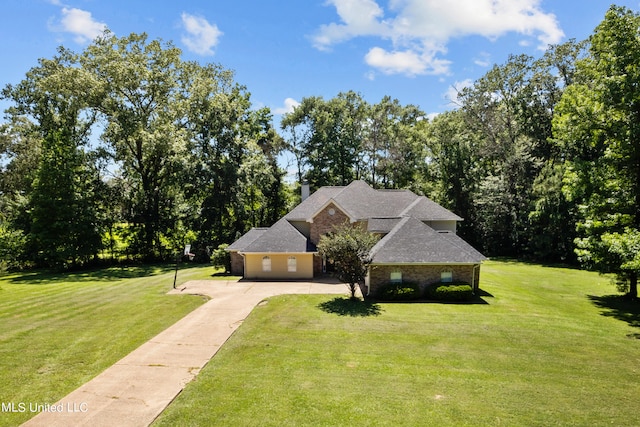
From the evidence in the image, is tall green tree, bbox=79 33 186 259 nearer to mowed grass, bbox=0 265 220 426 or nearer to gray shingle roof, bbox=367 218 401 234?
mowed grass, bbox=0 265 220 426

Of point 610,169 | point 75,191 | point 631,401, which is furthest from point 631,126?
point 75,191

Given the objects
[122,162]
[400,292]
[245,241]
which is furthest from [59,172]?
[400,292]

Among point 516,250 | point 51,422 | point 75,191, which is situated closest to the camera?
point 51,422

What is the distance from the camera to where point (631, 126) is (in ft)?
67.2

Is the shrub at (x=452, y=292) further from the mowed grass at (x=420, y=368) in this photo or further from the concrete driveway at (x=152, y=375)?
the concrete driveway at (x=152, y=375)

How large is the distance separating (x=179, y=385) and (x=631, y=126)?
25.2 meters

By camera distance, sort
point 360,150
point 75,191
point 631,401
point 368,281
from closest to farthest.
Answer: point 631,401
point 368,281
point 75,191
point 360,150

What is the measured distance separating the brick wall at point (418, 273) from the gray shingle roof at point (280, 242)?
6844 mm

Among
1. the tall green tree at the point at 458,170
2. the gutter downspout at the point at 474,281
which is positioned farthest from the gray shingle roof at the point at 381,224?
the tall green tree at the point at 458,170

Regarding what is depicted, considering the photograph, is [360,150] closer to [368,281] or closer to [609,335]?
[368,281]

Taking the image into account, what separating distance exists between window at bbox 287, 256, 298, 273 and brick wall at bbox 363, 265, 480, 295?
7.32 meters

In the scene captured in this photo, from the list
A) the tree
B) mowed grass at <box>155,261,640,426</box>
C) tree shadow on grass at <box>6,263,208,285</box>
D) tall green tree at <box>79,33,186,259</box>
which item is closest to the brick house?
mowed grass at <box>155,261,640,426</box>

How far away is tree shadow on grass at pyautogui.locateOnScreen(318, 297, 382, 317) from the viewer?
18.6 m

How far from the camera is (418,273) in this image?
21906 mm
